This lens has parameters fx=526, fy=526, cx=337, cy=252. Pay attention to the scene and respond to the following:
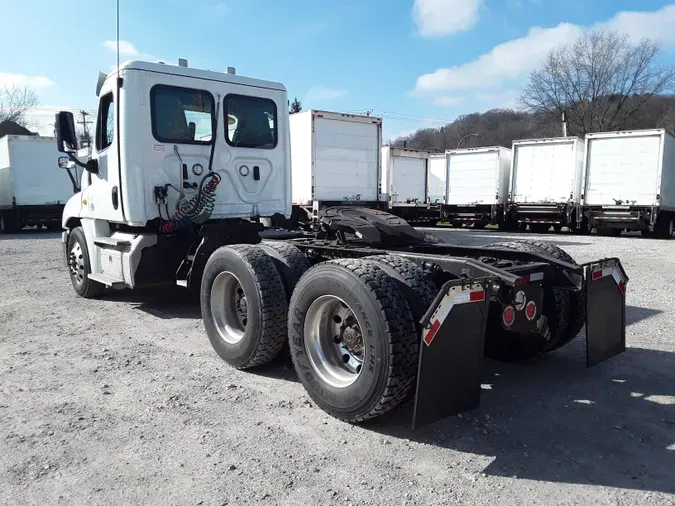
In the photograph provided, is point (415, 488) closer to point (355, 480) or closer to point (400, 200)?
point (355, 480)

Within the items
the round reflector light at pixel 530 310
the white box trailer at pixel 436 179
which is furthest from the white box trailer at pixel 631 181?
the round reflector light at pixel 530 310

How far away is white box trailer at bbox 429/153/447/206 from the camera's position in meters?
24.8

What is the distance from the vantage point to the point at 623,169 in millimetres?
18625

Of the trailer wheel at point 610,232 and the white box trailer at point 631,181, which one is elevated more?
the white box trailer at point 631,181

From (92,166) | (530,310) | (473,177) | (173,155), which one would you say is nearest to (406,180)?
(473,177)

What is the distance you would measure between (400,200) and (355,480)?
20061 mm

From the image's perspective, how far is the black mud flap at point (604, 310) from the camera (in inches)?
156

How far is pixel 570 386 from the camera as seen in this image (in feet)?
13.9

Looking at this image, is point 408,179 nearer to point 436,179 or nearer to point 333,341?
point 436,179

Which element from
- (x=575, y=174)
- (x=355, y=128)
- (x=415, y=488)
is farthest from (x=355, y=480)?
(x=575, y=174)

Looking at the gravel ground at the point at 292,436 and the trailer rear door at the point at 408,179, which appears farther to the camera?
the trailer rear door at the point at 408,179

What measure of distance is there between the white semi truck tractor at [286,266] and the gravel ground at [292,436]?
27 centimetres

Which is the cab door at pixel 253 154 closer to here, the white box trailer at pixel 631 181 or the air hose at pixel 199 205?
the air hose at pixel 199 205

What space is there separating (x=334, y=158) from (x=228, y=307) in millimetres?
10663
